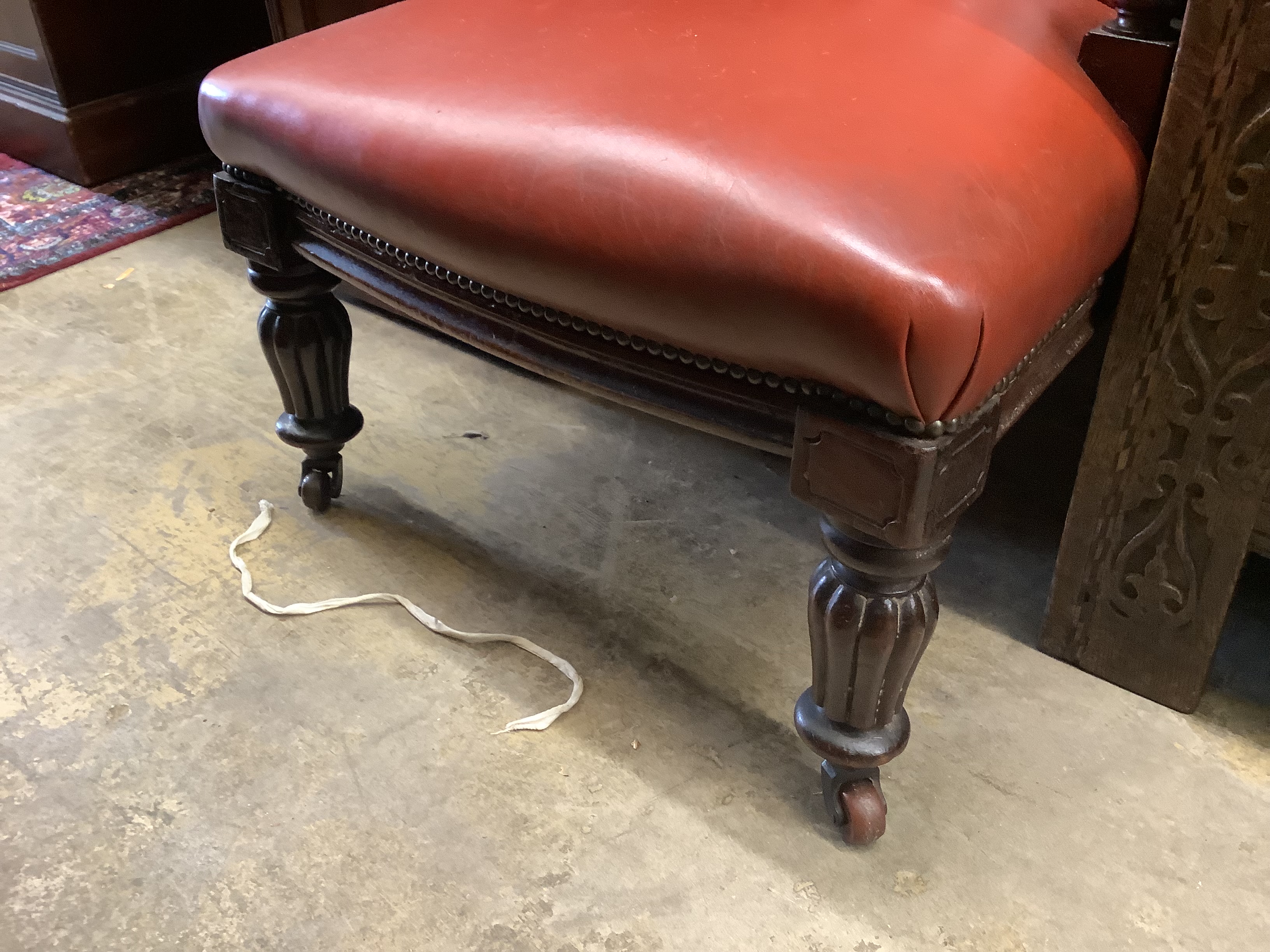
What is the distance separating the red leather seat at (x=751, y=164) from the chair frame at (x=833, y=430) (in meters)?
0.03

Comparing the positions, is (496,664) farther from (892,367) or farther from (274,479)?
(892,367)

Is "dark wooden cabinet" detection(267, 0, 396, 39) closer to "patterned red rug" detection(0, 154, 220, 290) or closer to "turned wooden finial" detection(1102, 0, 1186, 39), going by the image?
"patterned red rug" detection(0, 154, 220, 290)

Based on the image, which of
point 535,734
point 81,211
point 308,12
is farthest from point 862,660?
point 81,211

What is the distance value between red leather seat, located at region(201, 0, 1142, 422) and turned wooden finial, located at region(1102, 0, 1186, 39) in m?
0.04

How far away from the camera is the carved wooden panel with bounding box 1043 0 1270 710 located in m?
0.65

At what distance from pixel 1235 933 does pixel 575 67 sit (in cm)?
68

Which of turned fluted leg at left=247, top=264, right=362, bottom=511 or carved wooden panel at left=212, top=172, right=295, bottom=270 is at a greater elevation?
carved wooden panel at left=212, top=172, right=295, bottom=270

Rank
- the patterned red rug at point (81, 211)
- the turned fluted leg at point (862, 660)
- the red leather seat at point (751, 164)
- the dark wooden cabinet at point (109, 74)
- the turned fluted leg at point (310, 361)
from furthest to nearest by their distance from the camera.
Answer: the dark wooden cabinet at point (109, 74) → the patterned red rug at point (81, 211) → the turned fluted leg at point (310, 361) → the turned fluted leg at point (862, 660) → the red leather seat at point (751, 164)

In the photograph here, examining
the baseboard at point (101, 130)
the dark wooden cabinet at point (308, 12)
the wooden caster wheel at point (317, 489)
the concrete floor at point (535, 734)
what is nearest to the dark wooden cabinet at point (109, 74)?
the baseboard at point (101, 130)

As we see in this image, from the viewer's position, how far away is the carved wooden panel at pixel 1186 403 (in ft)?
2.12

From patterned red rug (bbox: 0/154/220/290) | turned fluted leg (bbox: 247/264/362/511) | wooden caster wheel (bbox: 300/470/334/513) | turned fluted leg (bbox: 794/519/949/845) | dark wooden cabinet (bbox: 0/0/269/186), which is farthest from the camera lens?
dark wooden cabinet (bbox: 0/0/269/186)

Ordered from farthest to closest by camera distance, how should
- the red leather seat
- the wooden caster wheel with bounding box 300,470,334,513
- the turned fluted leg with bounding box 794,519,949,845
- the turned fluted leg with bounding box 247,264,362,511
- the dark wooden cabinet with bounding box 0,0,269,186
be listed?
1. the dark wooden cabinet with bounding box 0,0,269,186
2. the wooden caster wheel with bounding box 300,470,334,513
3. the turned fluted leg with bounding box 247,264,362,511
4. the turned fluted leg with bounding box 794,519,949,845
5. the red leather seat

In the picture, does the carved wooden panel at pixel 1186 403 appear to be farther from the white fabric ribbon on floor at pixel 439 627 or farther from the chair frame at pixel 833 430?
the white fabric ribbon on floor at pixel 439 627

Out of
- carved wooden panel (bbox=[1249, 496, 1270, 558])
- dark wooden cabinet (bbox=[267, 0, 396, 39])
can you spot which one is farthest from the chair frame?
dark wooden cabinet (bbox=[267, 0, 396, 39])
